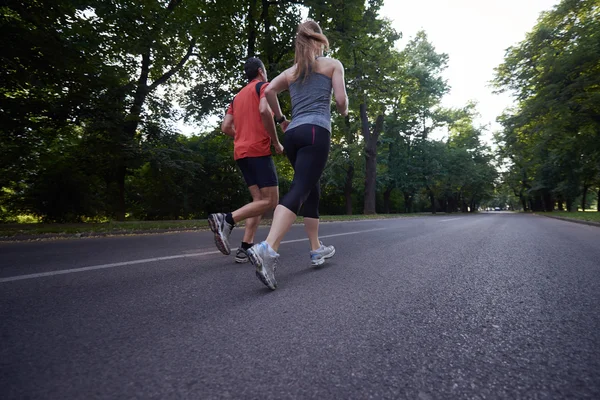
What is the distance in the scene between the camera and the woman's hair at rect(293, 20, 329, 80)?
8.53 ft

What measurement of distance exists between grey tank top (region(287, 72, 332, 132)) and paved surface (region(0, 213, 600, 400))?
4.57 ft

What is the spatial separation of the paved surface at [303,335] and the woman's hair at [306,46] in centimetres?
185

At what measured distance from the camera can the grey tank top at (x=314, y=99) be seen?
2.70 m

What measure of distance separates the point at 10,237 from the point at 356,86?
11571 mm

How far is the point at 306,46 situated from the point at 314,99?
0.45m

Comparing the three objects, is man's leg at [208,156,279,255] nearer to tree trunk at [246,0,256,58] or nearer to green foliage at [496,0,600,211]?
tree trunk at [246,0,256,58]

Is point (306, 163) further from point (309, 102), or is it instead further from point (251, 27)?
point (251, 27)

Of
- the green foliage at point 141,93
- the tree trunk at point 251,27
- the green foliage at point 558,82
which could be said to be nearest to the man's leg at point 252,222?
the green foliage at point 141,93

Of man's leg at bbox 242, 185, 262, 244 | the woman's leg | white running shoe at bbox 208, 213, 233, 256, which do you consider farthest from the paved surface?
man's leg at bbox 242, 185, 262, 244

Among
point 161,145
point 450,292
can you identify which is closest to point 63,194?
point 161,145

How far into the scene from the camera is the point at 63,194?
486 inches

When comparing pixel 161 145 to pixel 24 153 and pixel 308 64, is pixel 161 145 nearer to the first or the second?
pixel 24 153

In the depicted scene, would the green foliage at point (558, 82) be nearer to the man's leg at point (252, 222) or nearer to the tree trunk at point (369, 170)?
the tree trunk at point (369, 170)

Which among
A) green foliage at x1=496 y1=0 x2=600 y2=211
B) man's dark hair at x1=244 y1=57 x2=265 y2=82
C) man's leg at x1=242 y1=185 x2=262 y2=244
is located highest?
green foliage at x1=496 y1=0 x2=600 y2=211
